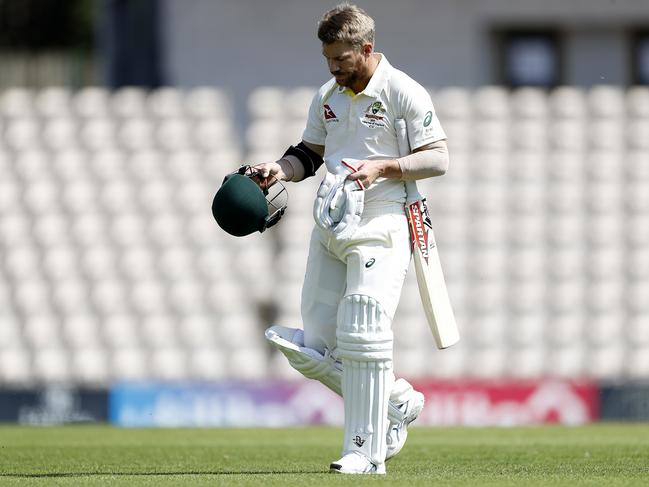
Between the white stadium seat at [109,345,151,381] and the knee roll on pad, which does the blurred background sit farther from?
the knee roll on pad

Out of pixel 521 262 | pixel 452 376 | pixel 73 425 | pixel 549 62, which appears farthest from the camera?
pixel 549 62

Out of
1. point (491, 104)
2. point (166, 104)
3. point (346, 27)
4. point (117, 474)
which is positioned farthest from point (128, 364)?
point (346, 27)

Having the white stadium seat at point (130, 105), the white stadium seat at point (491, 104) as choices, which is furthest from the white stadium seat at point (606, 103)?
the white stadium seat at point (130, 105)

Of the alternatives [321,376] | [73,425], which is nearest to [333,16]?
[321,376]

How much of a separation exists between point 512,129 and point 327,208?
23.8 feet

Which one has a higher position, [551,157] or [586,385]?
[551,157]

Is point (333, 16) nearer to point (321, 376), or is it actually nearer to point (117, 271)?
point (321, 376)

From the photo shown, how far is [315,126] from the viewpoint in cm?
520

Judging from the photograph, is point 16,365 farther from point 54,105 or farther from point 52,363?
point 54,105

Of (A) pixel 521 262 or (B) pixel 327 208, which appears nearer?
(B) pixel 327 208

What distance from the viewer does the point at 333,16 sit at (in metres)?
4.79

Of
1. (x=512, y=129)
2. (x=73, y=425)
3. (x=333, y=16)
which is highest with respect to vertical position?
(x=512, y=129)

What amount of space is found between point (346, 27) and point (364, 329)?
0.99 m

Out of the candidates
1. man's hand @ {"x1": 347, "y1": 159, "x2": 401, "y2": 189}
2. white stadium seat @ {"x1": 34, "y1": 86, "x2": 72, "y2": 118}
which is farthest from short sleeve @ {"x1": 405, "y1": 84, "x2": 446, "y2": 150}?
white stadium seat @ {"x1": 34, "y1": 86, "x2": 72, "y2": 118}
